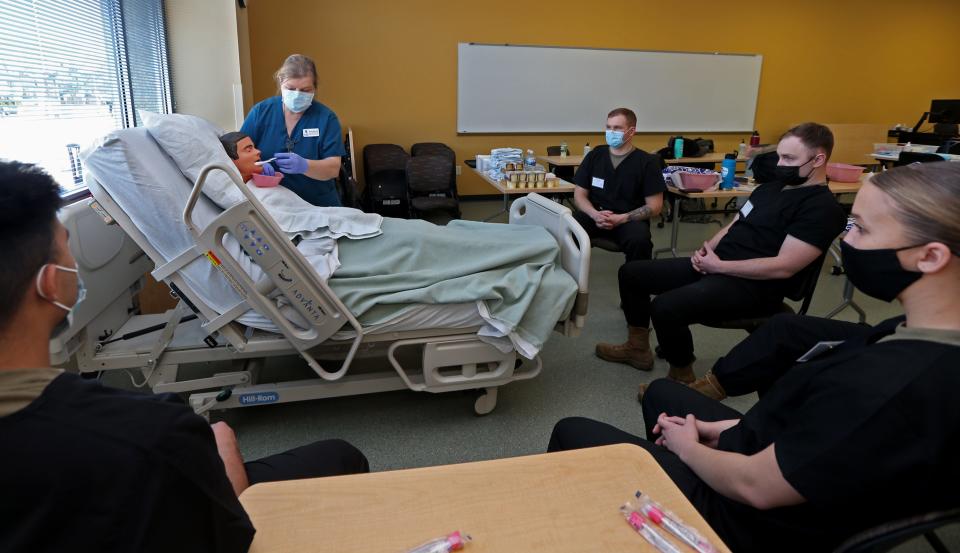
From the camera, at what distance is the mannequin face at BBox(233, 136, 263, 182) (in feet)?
7.57

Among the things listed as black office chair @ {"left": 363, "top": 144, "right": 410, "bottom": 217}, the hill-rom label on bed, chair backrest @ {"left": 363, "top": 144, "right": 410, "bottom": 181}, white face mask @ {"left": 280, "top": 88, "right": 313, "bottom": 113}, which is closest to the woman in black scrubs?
the hill-rom label on bed

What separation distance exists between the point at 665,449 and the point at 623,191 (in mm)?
2486

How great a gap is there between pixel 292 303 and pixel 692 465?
1.37m

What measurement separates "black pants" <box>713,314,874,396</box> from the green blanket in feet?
2.11

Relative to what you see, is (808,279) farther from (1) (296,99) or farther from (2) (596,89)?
(2) (596,89)

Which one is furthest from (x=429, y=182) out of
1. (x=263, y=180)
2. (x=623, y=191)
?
(x=263, y=180)

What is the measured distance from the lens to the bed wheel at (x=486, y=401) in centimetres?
238

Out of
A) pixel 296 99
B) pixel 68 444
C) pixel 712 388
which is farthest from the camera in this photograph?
pixel 296 99

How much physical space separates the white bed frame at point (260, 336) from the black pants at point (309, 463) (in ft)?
2.23

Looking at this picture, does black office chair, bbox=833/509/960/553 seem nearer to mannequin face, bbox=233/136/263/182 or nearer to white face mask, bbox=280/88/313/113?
mannequin face, bbox=233/136/263/182

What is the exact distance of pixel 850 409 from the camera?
0.90m

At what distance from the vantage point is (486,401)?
2.40 meters

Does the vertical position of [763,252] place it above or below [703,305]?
above

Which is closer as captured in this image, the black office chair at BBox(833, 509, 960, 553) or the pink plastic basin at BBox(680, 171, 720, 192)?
the black office chair at BBox(833, 509, 960, 553)
